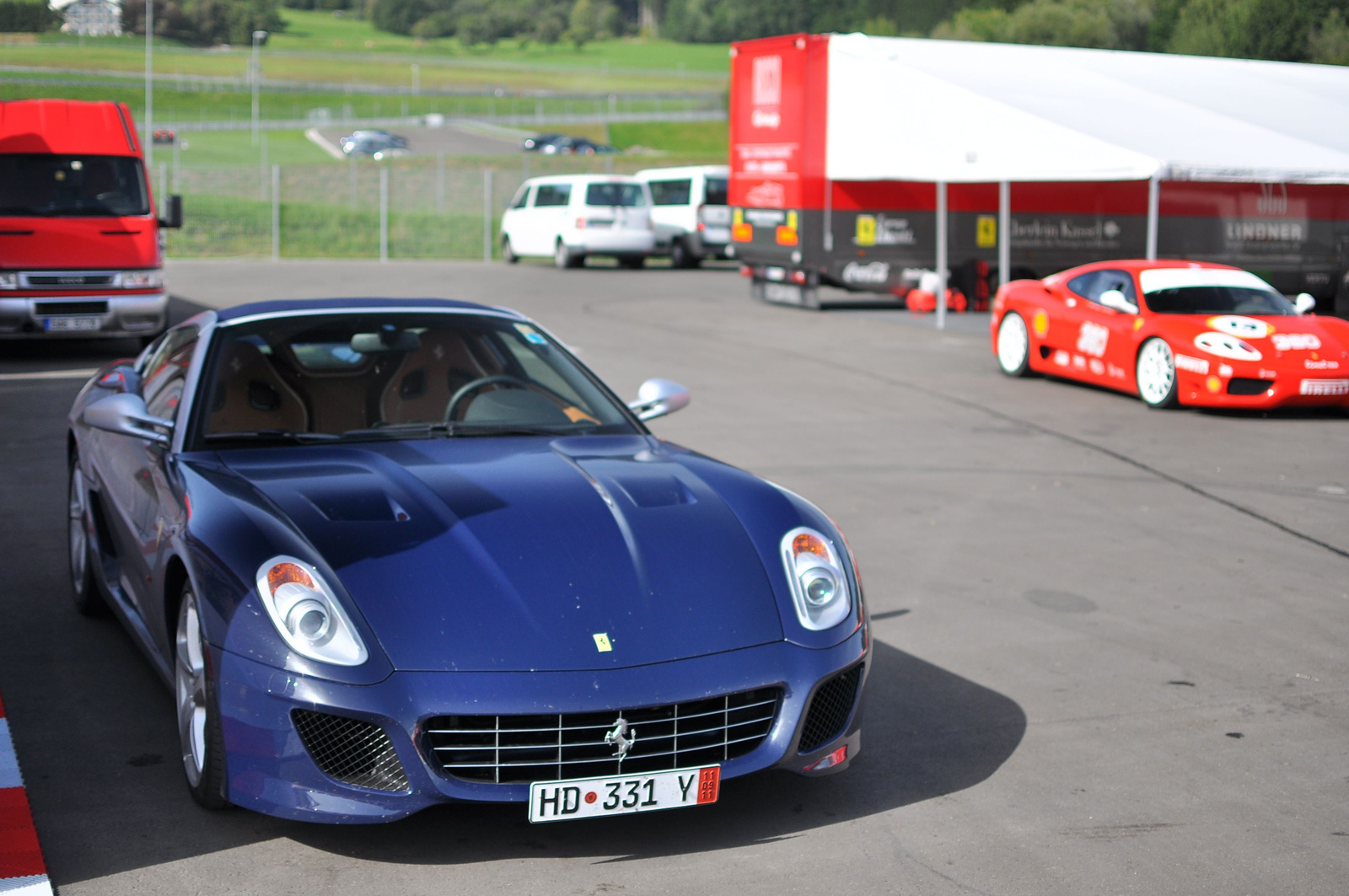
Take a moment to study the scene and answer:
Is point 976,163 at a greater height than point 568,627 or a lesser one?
greater

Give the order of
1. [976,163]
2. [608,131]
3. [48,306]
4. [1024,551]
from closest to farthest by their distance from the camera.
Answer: [1024,551], [48,306], [976,163], [608,131]

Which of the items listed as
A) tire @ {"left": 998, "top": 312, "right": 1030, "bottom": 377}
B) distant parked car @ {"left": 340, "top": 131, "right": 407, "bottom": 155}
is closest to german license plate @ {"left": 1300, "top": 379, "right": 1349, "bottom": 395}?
tire @ {"left": 998, "top": 312, "right": 1030, "bottom": 377}

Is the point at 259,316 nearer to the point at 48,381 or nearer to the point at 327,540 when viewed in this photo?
the point at 327,540

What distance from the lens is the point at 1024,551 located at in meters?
7.29

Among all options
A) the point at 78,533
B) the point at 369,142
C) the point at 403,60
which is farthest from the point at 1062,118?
the point at 403,60

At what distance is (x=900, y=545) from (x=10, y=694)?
4132 mm

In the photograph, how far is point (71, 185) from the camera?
1447 cm

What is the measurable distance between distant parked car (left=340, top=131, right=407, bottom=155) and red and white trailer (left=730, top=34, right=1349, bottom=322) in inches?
462

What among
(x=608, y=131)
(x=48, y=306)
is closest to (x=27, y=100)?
(x=48, y=306)

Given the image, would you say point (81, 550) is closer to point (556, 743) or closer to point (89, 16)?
point (556, 743)

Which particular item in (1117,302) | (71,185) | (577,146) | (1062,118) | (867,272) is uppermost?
(577,146)

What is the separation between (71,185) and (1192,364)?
10574 mm

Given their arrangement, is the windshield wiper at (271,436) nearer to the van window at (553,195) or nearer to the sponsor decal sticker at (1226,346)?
the sponsor decal sticker at (1226,346)

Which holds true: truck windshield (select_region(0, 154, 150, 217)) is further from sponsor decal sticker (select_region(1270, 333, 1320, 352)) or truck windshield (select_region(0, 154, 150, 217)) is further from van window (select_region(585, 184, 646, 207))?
van window (select_region(585, 184, 646, 207))
